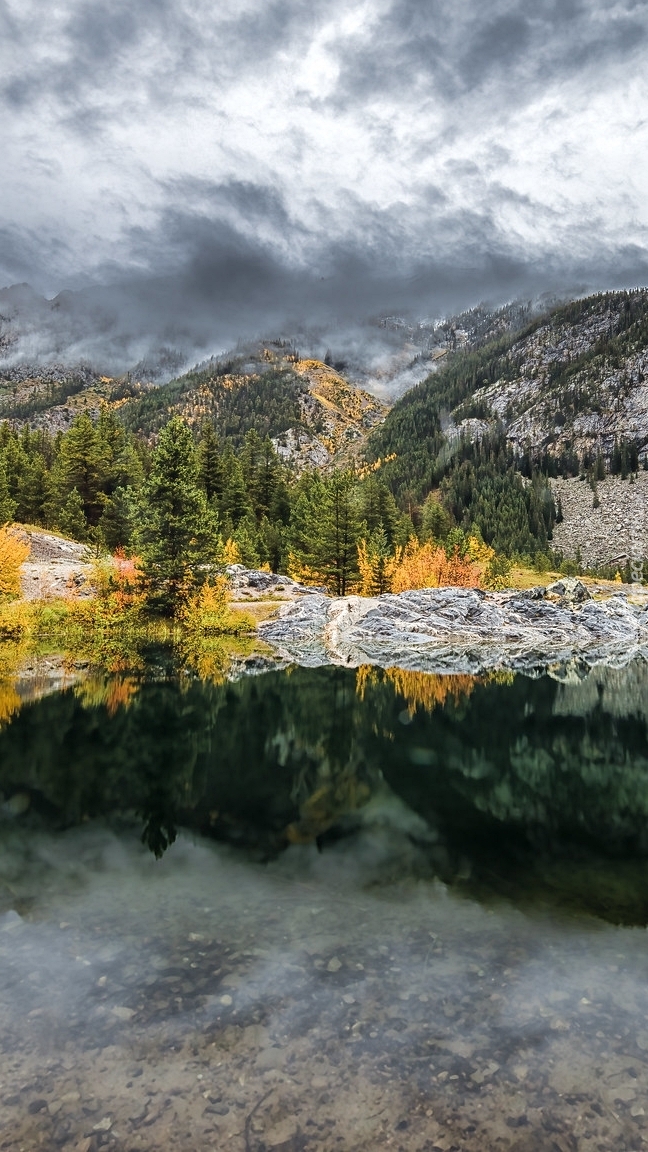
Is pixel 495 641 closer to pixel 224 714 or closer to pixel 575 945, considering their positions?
pixel 224 714

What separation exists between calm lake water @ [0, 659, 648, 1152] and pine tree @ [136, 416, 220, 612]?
33562 mm

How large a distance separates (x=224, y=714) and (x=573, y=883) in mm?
19673

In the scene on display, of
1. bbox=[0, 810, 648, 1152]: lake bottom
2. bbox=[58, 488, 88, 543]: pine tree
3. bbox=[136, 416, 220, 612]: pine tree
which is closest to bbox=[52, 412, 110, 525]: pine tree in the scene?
bbox=[58, 488, 88, 543]: pine tree

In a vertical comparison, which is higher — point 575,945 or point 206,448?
point 206,448

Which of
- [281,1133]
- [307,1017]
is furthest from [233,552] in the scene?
[281,1133]

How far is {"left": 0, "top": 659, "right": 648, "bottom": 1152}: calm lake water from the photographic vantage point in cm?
669

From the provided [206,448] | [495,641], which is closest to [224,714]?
[495,641]

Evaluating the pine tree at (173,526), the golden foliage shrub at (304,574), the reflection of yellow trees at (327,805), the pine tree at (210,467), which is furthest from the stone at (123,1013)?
the pine tree at (210,467)

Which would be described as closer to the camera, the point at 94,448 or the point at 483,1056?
the point at 483,1056

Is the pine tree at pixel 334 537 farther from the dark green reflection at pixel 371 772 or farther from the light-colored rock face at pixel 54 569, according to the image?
the dark green reflection at pixel 371 772

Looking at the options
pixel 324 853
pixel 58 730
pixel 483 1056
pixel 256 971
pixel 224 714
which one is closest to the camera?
pixel 483 1056

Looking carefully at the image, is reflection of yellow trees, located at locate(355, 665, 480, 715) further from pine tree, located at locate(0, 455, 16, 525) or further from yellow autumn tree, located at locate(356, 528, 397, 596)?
pine tree, located at locate(0, 455, 16, 525)

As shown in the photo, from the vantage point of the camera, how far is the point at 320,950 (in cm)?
1016

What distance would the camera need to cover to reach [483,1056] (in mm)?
7559
